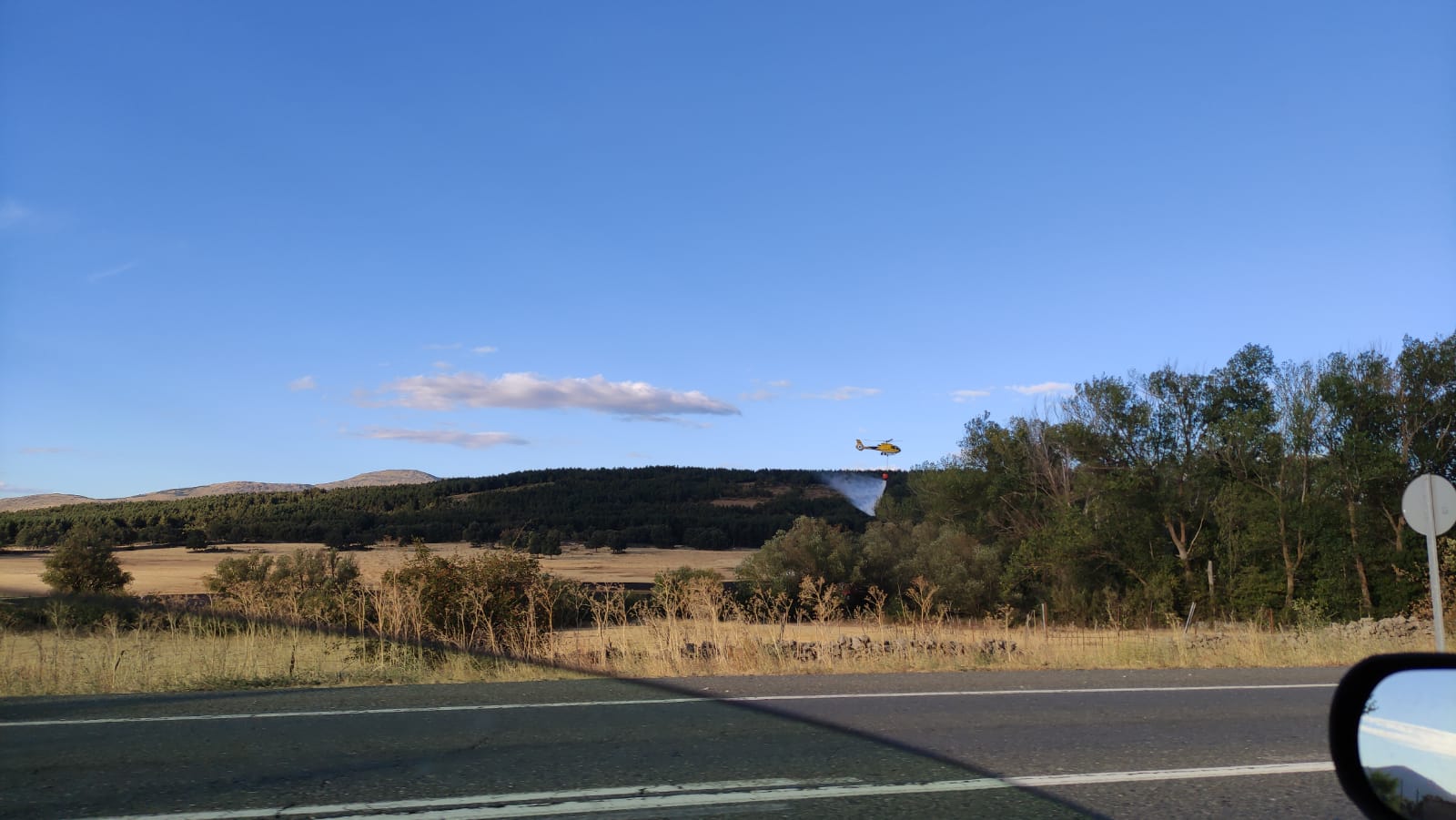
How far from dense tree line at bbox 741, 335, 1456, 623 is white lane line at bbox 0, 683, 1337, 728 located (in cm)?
2213

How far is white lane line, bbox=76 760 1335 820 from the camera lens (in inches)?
192

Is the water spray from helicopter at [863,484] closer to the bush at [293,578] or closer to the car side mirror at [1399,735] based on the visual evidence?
the bush at [293,578]

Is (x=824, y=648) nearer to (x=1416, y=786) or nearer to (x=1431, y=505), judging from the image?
(x=1431, y=505)

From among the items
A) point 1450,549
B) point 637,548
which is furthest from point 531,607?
point 637,548

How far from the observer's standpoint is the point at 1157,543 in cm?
4191

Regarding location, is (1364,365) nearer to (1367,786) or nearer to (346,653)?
(346,653)

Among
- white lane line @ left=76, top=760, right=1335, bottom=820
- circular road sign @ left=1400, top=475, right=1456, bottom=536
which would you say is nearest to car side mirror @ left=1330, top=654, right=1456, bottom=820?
white lane line @ left=76, top=760, right=1335, bottom=820

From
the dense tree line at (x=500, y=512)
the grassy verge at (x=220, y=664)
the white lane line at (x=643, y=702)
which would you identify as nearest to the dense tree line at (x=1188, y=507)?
the dense tree line at (x=500, y=512)

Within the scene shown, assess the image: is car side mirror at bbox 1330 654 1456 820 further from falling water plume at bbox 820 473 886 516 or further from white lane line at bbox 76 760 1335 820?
falling water plume at bbox 820 473 886 516

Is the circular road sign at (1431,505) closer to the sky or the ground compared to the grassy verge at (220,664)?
closer to the sky

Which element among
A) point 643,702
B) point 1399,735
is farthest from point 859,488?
point 1399,735

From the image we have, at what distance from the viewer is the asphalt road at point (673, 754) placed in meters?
5.09

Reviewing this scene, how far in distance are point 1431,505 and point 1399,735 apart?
12.8 m

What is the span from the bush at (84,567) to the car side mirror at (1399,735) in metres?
39.9
